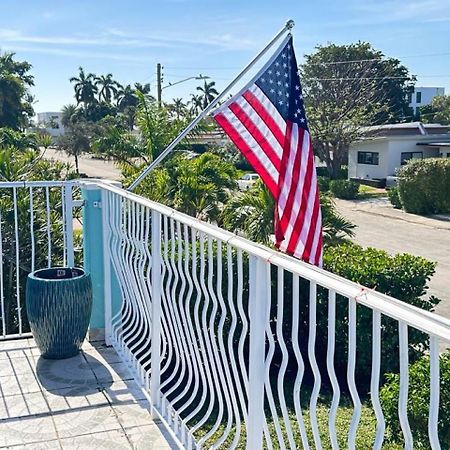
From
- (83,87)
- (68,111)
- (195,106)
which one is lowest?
(195,106)

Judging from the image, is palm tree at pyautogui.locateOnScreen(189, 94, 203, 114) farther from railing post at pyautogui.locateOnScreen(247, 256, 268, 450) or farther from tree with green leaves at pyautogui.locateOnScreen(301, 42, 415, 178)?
railing post at pyautogui.locateOnScreen(247, 256, 268, 450)

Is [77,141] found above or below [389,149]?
above

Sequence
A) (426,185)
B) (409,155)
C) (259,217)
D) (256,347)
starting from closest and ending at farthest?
(256,347) < (259,217) < (426,185) < (409,155)

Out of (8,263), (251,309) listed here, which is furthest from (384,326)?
(8,263)

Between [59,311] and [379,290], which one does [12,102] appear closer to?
[379,290]

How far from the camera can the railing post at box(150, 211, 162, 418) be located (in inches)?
121

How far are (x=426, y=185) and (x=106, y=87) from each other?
6048 cm

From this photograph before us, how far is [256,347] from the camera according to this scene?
2.10 meters

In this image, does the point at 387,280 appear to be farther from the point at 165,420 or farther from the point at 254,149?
the point at 165,420

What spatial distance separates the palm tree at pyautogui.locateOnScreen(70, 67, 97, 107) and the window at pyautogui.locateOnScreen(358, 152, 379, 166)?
46.4 metres

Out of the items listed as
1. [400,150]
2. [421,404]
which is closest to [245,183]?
[421,404]

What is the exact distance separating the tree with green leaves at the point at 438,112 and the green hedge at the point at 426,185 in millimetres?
27011

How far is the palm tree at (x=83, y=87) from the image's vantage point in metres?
71.1

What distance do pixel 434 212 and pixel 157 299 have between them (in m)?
20.6
